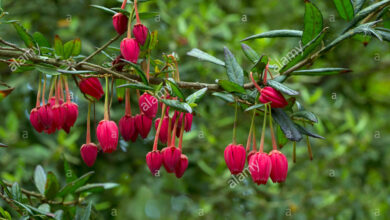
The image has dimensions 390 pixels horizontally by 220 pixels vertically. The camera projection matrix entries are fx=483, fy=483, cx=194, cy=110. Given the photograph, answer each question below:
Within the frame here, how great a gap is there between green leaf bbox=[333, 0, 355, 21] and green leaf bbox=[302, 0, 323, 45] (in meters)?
0.09

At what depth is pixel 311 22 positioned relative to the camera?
3.91 ft

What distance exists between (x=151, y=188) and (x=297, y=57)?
1.90 meters

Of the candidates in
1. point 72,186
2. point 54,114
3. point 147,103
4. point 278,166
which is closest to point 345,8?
point 278,166

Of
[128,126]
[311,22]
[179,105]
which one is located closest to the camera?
[179,105]

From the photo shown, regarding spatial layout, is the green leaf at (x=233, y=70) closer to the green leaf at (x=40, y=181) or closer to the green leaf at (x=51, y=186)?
the green leaf at (x=51, y=186)

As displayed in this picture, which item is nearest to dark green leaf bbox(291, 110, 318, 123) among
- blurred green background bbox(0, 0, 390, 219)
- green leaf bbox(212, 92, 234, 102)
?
green leaf bbox(212, 92, 234, 102)

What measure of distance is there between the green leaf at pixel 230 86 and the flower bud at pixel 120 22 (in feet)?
0.95

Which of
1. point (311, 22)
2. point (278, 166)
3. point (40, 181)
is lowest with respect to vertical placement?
point (40, 181)

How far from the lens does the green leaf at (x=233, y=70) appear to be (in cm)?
126

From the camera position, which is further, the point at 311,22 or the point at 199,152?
the point at 199,152

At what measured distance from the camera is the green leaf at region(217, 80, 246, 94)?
1.20 metres

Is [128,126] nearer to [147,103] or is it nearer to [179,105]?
[147,103]

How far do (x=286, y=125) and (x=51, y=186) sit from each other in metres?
0.76

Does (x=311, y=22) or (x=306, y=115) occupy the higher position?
(x=311, y=22)
